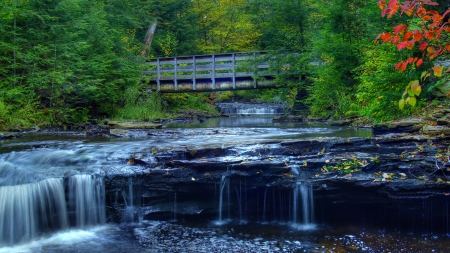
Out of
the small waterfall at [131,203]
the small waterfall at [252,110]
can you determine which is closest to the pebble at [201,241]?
the small waterfall at [131,203]

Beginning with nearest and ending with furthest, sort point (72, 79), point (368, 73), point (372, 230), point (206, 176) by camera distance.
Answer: point (372, 230)
point (206, 176)
point (368, 73)
point (72, 79)

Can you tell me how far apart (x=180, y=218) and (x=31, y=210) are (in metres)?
2.46

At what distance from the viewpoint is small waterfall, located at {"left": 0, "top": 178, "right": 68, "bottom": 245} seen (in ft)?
19.8

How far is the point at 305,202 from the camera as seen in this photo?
253 inches

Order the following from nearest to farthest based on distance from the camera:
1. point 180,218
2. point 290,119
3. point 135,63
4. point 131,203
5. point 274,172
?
point 274,172
point 180,218
point 131,203
point 290,119
point 135,63

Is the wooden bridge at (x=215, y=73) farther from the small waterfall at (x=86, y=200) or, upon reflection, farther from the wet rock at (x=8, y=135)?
the small waterfall at (x=86, y=200)

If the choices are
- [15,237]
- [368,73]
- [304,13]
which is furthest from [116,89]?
[15,237]

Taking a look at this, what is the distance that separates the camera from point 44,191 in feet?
21.2

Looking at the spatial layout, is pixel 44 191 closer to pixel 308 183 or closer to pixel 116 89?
pixel 308 183

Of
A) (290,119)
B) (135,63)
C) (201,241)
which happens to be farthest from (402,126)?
(135,63)

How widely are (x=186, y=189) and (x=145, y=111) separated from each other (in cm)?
1222

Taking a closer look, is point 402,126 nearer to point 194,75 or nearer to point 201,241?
point 201,241

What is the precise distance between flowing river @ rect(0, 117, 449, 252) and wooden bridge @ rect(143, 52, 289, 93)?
11.9m

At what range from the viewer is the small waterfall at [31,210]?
19.8 ft
